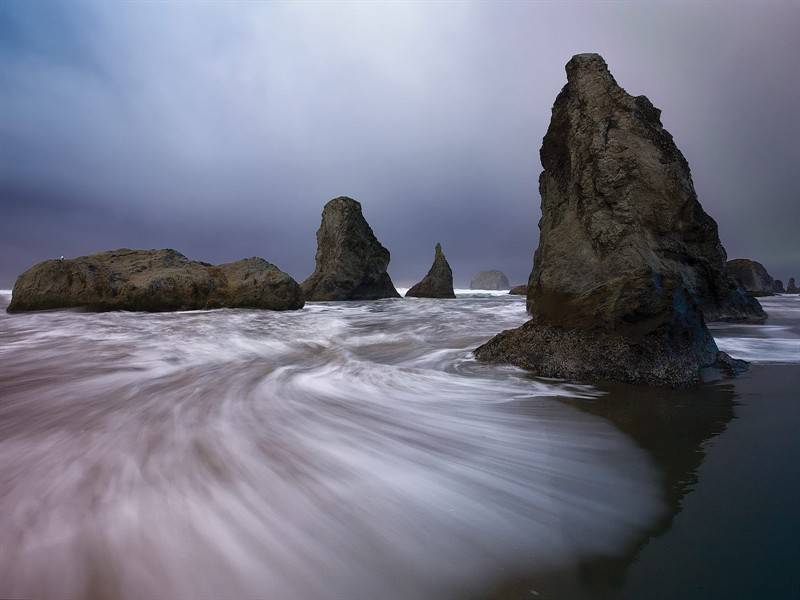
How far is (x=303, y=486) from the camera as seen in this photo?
1.47m

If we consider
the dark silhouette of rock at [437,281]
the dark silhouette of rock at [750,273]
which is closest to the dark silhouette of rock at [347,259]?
the dark silhouette of rock at [437,281]

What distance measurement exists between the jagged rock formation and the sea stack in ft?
28.9

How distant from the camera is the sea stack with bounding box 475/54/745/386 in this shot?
310 cm

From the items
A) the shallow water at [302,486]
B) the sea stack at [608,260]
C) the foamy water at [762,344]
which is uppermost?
the sea stack at [608,260]

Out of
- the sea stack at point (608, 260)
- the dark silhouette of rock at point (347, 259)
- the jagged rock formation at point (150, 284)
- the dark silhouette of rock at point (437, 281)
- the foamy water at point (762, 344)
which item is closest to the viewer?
the sea stack at point (608, 260)

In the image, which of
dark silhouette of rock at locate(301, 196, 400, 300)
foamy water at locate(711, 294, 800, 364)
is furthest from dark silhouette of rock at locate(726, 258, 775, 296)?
foamy water at locate(711, 294, 800, 364)

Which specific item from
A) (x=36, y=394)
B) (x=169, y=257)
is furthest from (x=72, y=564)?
(x=169, y=257)

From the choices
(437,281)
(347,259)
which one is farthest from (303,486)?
(437,281)

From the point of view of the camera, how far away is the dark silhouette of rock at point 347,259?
2155cm

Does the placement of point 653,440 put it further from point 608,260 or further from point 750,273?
point 750,273

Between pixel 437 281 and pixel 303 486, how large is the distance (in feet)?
82.1

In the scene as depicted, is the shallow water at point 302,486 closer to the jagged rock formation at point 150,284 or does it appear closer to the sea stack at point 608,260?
the sea stack at point 608,260

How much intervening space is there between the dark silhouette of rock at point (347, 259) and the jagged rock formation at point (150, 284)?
9.10m

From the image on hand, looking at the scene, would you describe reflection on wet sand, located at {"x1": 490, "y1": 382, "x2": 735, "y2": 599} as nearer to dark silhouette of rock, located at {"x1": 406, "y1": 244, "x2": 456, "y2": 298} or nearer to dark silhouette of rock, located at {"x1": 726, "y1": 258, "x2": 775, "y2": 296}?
dark silhouette of rock, located at {"x1": 406, "y1": 244, "x2": 456, "y2": 298}
